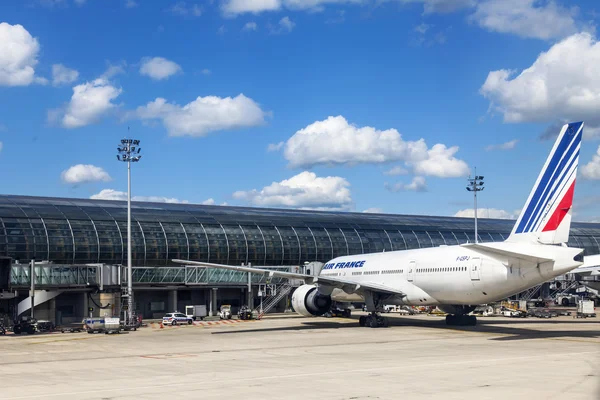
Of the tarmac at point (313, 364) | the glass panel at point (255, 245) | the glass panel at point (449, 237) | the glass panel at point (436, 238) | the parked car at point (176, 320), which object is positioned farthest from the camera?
the glass panel at point (449, 237)

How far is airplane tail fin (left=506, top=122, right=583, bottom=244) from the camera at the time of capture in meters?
38.4

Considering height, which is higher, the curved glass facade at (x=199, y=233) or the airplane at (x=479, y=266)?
the curved glass facade at (x=199, y=233)

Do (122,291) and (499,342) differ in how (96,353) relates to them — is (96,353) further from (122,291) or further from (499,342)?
(122,291)

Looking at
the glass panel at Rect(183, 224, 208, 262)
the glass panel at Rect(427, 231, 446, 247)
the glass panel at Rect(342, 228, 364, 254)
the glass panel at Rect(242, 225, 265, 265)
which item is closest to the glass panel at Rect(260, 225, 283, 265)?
the glass panel at Rect(242, 225, 265, 265)

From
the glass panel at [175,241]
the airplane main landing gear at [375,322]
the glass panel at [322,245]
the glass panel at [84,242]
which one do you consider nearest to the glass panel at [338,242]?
the glass panel at [322,245]

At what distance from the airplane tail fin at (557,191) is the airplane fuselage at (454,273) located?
0.90 metres

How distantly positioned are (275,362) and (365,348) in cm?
740

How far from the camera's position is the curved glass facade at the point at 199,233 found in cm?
6731

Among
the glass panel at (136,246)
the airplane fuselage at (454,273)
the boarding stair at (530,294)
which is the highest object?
the glass panel at (136,246)

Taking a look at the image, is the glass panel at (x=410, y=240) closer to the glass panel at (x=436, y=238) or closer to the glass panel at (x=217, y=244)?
the glass panel at (x=436, y=238)

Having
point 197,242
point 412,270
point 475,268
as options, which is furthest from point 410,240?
point 475,268

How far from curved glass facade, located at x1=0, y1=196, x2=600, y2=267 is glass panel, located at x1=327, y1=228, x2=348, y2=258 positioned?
0.39 feet

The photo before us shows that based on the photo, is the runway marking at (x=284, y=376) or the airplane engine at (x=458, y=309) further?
the airplane engine at (x=458, y=309)

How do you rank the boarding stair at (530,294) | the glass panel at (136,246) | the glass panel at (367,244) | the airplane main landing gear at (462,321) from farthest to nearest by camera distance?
the glass panel at (367,244) → the boarding stair at (530,294) → the glass panel at (136,246) → the airplane main landing gear at (462,321)
